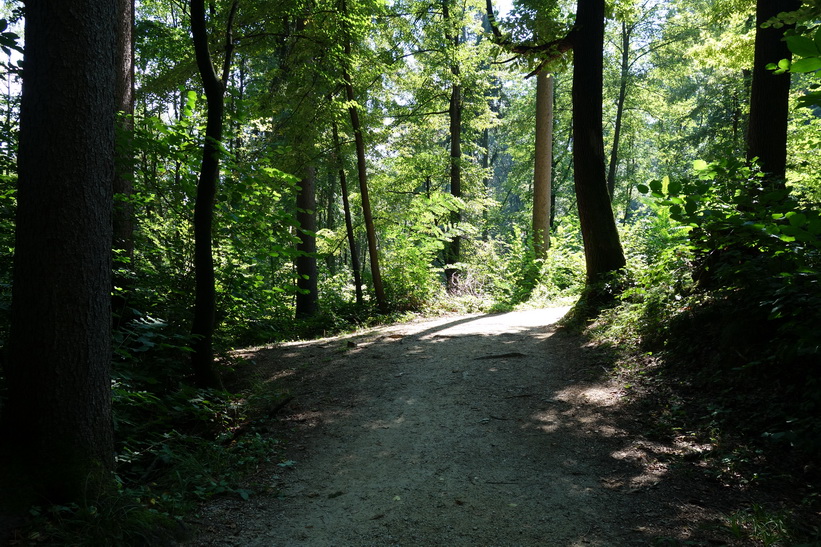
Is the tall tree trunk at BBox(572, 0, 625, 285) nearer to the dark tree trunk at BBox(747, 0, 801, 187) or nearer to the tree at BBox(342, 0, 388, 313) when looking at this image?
the dark tree trunk at BBox(747, 0, 801, 187)

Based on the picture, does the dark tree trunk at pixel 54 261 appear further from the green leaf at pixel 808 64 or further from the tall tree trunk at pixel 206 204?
the green leaf at pixel 808 64

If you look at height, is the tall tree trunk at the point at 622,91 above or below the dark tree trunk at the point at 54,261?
above

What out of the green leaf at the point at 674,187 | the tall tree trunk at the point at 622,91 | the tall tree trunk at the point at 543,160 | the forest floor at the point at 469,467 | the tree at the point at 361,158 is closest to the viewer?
the forest floor at the point at 469,467

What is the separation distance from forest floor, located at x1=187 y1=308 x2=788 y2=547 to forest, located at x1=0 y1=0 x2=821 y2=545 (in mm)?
290

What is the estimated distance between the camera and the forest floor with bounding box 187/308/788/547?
3.08 metres

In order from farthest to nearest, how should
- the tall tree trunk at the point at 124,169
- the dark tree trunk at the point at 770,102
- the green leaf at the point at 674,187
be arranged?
1. the dark tree trunk at the point at 770,102
2. the tall tree trunk at the point at 124,169
3. the green leaf at the point at 674,187

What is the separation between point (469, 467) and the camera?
156 inches

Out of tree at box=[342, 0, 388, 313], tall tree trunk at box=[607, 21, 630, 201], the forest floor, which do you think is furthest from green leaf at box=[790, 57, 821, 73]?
tall tree trunk at box=[607, 21, 630, 201]

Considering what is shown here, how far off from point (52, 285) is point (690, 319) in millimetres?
5747

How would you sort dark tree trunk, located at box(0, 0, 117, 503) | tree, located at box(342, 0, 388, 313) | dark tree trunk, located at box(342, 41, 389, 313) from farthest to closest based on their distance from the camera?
dark tree trunk, located at box(342, 41, 389, 313)
tree, located at box(342, 0, 388, 313)
dark tree trunk, located at box(0, 0, 117, 503)

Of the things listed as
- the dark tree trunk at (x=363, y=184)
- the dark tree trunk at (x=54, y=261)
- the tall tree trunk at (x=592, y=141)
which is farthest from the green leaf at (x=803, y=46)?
the dark tree trunk at (x=363, y=184)

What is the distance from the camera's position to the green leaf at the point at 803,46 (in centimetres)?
211

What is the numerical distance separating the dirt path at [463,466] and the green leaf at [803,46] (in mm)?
2588

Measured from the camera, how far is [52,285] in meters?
2.83
